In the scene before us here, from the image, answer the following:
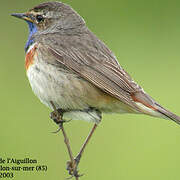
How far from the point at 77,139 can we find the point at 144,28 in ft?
8.54

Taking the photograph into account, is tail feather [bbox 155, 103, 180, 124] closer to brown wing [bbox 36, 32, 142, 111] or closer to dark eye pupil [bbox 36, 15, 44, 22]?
brown wing [bbox 36, 32, 142, 111]

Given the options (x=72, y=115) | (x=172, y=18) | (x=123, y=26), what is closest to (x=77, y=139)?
(x=72, y=115)

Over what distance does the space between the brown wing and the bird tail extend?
0.27 ft

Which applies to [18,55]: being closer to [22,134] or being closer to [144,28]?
[22,134]

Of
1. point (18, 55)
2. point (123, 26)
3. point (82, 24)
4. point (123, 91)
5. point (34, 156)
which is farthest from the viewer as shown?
point (123, 26)

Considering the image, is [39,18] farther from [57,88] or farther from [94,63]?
[57,88]

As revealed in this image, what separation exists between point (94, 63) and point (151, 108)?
809 mm

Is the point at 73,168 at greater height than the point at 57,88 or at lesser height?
lesser

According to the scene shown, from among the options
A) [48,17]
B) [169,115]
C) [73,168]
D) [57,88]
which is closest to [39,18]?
[48,17]

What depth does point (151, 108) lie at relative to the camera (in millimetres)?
7562

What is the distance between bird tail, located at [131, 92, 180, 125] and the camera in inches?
296

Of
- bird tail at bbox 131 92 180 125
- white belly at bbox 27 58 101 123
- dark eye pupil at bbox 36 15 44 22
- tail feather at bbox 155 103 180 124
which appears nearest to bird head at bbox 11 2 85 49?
dark eye pupil at bbox 36 15 44 22

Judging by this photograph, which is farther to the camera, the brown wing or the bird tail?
the brown wing

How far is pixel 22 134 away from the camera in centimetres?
936
